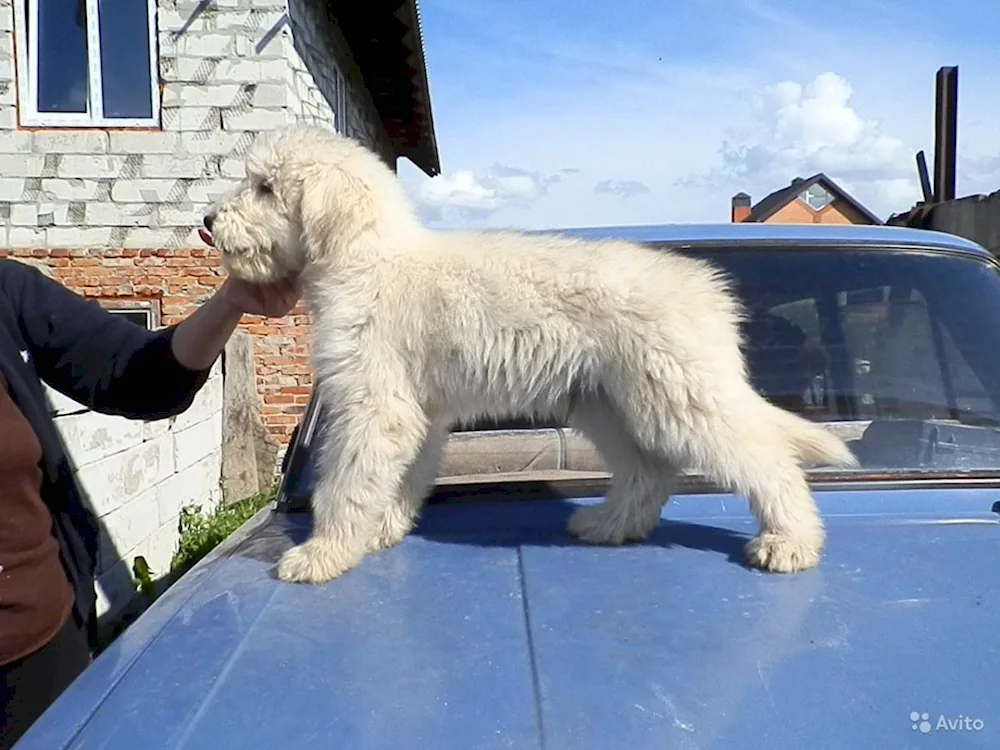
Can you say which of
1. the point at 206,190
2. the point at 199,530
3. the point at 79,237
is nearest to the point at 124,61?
the point at 206,190

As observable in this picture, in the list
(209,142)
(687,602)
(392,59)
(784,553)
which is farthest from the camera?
(392,59)

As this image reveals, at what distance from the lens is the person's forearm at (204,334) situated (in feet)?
8.04

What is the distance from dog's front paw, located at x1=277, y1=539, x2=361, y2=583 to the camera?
6.85 feet

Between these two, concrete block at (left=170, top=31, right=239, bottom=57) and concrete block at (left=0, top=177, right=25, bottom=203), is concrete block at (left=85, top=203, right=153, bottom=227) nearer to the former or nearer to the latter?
concrete block at (left=0, top=177, right=25, bottom=203)

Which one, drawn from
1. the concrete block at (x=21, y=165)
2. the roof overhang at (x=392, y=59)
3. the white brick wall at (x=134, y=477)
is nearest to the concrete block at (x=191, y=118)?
the concrete block at (x=21, y=165)

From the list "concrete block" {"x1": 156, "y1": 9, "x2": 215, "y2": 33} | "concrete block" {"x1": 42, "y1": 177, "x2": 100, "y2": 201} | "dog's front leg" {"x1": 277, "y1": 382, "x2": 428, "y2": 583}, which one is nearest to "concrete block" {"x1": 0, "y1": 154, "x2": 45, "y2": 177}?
"concrete block" {"x1": 42, "y1": 177, "x2": 100, "y2": 201}

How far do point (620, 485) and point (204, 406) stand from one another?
4408 mm

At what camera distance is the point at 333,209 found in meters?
2.46

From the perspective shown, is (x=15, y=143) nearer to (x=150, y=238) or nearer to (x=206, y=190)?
(x=150, y=238)

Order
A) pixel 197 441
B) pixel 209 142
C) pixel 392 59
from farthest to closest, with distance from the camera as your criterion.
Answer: pixel 392 59, pixel 209 142, pixel 197 441

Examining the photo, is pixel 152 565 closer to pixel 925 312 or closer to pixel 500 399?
pixel 500 399

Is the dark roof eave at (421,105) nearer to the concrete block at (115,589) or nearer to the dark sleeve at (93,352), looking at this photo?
the concrete block at (115,589)

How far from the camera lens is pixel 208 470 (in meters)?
6.10

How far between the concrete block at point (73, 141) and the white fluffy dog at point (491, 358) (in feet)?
21.3
